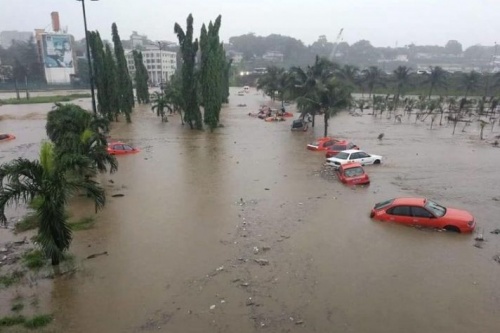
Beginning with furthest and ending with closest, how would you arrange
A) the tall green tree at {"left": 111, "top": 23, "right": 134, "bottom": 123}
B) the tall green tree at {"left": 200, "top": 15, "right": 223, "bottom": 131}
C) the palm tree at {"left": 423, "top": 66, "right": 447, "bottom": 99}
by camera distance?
the palm tree at {"left": 423, "top": 66, "right": 447, "bottom": 99} < the tall green tree at {"left": 111, "top": 23, "right": 134, "bottom": 123} < the tall green tree at {"left": 200, "top": 15, "right": 223, "bottom": 131}

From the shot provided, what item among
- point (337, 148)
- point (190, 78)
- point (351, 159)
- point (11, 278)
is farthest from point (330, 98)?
point (11, 278)

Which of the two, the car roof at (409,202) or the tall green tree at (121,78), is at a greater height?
the tall green tree at (121,78)

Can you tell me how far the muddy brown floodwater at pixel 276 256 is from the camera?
30.3 ft

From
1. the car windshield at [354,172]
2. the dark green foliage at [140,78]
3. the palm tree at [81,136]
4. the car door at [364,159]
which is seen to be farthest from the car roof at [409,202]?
the dark green foliage at [140,78]

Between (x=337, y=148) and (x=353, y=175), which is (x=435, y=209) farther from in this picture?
(x=337, y=148)

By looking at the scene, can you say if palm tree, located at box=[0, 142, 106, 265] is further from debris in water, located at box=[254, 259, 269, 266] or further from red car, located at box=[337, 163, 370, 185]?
red car, located at box=[337, 163, 370, 185]

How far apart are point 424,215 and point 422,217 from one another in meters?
0.10

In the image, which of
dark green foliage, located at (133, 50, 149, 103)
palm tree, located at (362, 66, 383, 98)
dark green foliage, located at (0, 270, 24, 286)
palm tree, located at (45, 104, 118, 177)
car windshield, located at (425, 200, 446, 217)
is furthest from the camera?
palm tree, located at (362, 66, 383, 98)

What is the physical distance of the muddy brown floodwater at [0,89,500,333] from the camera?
9227mm


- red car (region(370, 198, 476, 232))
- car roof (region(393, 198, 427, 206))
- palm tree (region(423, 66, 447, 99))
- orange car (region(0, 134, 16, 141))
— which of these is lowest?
orange car (region(0, 134, 16, 141))

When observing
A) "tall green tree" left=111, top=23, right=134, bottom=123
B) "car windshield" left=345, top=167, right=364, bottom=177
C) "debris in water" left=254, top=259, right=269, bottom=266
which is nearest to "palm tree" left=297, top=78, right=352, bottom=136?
"car windshield" left=345, top=167, right=364, bottom=177

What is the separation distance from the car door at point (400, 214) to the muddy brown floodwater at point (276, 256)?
0.51 meters

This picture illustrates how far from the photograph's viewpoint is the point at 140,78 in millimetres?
65750

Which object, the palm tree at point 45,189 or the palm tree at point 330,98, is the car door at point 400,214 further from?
the palm tree at point 330,98
